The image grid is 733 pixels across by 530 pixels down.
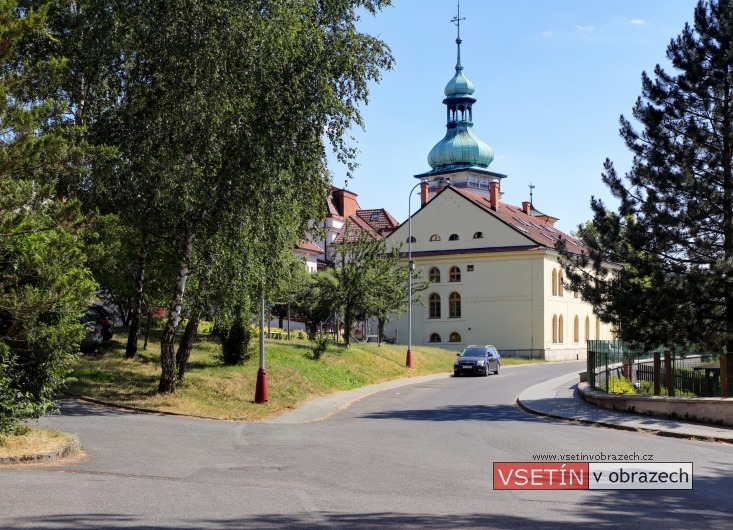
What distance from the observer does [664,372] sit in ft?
73.5

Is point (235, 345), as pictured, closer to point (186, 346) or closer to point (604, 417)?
point (186, 346)

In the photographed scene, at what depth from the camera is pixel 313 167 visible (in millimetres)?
21422

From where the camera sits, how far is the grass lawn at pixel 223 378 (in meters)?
21.8

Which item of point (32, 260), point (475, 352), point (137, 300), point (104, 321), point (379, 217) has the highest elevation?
point (379, 217)

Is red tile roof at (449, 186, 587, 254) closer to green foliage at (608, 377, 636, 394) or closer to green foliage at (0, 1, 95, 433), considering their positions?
green foliage at (608, 377, 636, 394)

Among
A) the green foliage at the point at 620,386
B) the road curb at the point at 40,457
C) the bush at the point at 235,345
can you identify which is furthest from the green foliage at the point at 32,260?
the green foliage at the point at 620,386

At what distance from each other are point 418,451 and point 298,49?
1048 centimetres

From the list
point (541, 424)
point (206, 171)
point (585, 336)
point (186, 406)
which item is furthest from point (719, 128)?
point (585, 336)

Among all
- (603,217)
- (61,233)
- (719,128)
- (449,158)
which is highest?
(449,158)

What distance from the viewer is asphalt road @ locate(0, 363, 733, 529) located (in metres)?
8.36

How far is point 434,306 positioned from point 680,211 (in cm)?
4675

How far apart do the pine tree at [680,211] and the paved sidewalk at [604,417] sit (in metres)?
2.83

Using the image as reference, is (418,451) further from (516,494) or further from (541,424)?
(541,424)

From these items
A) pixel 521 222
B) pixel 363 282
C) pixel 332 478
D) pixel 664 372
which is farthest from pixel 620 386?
pixel 521 222
